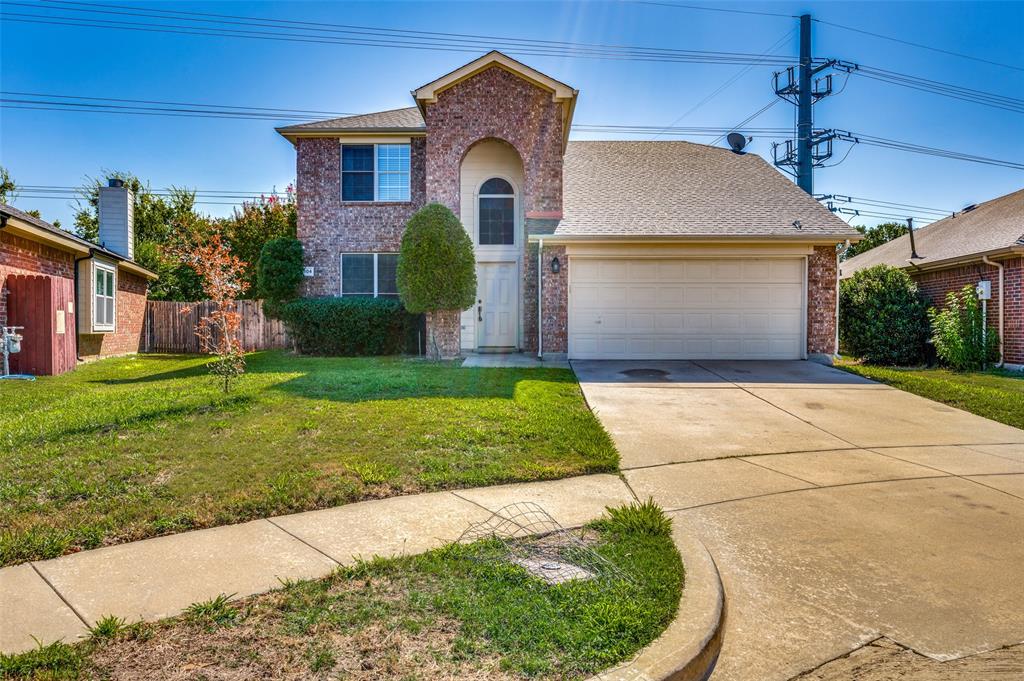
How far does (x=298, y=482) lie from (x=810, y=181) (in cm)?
3003

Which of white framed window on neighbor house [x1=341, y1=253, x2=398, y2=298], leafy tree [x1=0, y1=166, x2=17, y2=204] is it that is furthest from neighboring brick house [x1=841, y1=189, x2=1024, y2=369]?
leafy tree [x1=0, y1=166, x2=17, y2=204]

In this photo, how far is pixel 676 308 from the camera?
44.3 ft

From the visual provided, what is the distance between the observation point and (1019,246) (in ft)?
41.0

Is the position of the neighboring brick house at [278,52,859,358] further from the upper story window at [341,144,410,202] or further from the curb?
the curb

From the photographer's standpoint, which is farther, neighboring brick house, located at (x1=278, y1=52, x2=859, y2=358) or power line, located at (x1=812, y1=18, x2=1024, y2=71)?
power line, located at (x1=812, y1=18, x2=1024, y2=71)

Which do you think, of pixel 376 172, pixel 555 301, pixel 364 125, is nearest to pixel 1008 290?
pixel 555 301

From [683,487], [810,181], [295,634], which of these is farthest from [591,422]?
[810,181]

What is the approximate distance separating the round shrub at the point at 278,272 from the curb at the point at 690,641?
1442cm

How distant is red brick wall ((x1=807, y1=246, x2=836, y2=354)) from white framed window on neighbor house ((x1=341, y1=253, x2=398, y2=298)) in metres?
10.3

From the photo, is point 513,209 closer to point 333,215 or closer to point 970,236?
point 333,215

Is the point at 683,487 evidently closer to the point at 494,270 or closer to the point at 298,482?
the point at 298,482

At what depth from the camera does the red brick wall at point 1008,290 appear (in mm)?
12930

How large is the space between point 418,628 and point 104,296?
52.6ft

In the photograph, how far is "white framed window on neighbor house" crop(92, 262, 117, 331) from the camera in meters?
14.4
